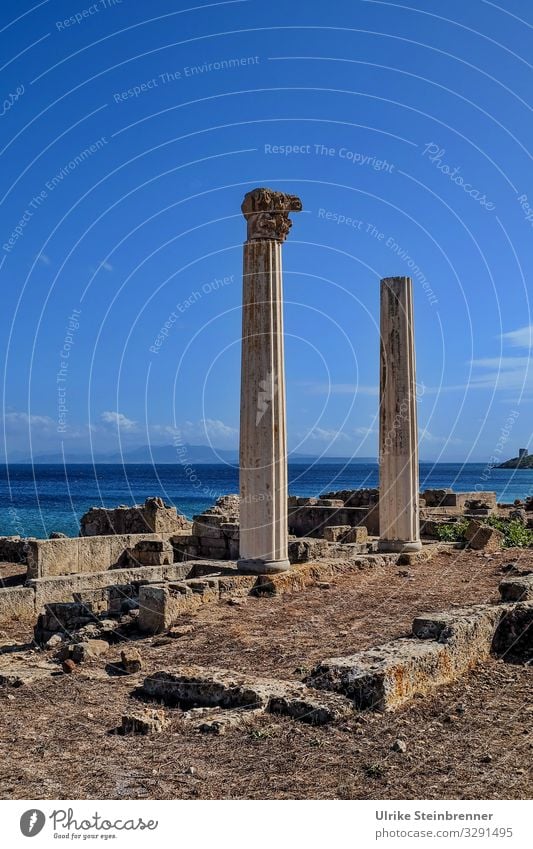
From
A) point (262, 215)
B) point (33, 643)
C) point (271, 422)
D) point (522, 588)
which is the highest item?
point (262, 215)

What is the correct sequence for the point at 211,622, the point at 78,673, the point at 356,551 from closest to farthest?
the point at 78,673
the point at 211,622
the point at 356,551

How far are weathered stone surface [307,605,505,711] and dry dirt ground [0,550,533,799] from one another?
14cm

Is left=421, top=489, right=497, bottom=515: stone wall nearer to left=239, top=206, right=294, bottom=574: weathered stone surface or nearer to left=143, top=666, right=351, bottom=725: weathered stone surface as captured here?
left=239, top=206, right=294, bottom=574: weathered stone surface

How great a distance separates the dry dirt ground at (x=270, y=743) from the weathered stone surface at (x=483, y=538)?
853 centimetres

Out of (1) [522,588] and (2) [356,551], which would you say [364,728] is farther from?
(2) [356,551]

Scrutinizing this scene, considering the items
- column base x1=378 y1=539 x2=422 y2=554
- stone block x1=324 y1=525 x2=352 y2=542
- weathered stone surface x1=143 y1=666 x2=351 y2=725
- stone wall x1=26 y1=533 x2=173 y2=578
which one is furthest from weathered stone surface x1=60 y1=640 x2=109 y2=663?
stone block x1=324 y1=525 x2=352 y2=542

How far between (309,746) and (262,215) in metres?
9.30

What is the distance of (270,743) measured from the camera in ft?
19.8

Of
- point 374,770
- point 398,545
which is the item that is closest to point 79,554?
point 398,545

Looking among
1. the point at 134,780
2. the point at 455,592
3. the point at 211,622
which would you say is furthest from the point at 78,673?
the point at 455,592

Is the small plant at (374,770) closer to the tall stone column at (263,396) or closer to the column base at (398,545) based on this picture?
the tall stone column at (263,396)

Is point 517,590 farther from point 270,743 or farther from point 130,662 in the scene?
point 270,743

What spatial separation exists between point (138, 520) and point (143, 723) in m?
15.6

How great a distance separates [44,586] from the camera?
13359mm
